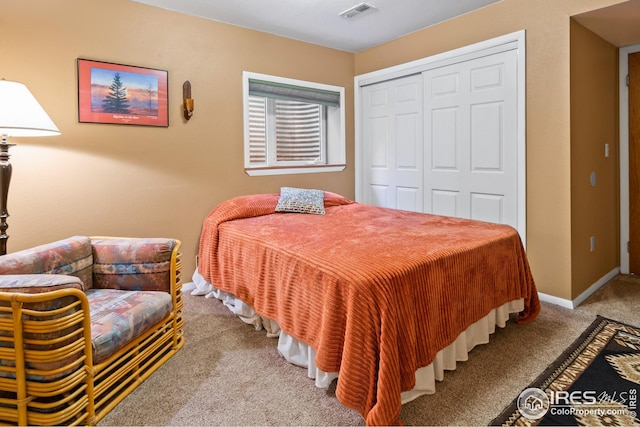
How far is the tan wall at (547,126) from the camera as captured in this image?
114 inches

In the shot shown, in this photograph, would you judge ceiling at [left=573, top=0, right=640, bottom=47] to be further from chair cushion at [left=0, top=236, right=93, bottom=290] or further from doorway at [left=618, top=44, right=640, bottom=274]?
chair cushion at [left=0, top=236, right=93, bottom=290]

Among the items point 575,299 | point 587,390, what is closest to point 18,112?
point 587,390

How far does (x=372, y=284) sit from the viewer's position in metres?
1.69

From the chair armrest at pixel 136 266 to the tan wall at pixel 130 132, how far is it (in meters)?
0.83

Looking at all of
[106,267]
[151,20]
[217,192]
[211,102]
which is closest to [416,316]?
[106,267]

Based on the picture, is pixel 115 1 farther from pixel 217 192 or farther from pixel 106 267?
pixel 106 267

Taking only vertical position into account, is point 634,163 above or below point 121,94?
below

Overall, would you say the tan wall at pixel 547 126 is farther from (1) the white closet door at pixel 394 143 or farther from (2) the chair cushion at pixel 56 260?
(2) the chair cushion at pixel 56 260

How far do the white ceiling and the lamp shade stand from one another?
1422 millimetres

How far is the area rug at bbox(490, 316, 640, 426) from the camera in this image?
1.69 metres

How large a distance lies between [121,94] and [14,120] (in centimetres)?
109

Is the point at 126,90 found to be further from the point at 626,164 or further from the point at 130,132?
the point at 626,164

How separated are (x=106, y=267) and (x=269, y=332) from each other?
1.07 metres

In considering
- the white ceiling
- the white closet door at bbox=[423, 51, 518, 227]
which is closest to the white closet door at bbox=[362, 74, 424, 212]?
the white closet door at bbox=[423, 51, 518, 227]
